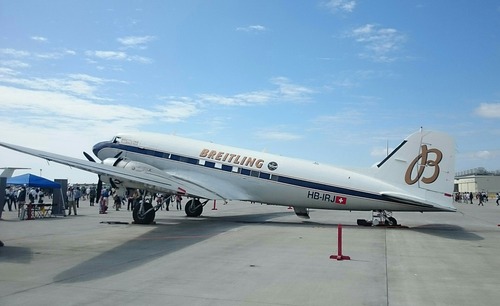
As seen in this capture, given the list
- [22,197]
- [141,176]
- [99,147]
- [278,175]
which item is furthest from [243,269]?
[22,197]

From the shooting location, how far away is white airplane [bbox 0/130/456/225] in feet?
58.8

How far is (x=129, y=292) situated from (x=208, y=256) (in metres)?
3.96

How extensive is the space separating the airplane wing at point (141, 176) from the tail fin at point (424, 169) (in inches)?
323

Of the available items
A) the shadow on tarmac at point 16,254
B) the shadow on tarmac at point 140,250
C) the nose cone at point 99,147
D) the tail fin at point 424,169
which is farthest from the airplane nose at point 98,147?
the tail fin at point 424,169

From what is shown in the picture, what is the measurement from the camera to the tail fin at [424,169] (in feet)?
58.3

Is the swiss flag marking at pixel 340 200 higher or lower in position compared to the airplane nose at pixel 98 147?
lower

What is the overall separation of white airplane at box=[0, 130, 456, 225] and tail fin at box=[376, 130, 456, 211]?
4 centimetres

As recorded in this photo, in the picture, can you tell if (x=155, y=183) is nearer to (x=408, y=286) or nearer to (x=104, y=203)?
(x=104, y=203)

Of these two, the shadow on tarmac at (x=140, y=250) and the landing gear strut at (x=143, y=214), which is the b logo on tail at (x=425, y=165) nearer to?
the shadow on tarmac at (x=140, y=250)

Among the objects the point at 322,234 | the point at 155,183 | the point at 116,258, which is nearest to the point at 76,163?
the point at 155,183

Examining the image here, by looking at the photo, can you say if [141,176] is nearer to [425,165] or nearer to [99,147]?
[99,147]

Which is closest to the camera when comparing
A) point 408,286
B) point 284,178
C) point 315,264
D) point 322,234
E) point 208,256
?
point 408,286

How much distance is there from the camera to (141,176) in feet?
61.7

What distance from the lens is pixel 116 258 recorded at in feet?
34.9
